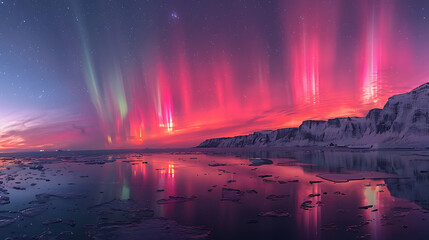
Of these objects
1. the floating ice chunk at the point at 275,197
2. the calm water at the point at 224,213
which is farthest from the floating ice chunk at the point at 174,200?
the floating ice chunk at the point at 275,197

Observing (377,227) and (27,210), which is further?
(27,210)

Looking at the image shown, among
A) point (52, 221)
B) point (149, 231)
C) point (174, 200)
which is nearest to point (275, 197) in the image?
point (174, 200)

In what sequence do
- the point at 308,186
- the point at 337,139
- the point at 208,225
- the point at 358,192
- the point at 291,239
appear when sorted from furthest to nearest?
1. the point at 337,139
2. the point at 308,186
3. the point at 358,192
4. the point at 208,225
5. the point at 291,239

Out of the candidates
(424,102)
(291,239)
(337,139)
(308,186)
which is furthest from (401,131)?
(291,239)

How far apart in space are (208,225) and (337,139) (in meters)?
199

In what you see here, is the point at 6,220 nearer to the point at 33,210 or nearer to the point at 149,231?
the point at 33,210

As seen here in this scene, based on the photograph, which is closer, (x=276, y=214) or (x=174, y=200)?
(x=276, y=214)

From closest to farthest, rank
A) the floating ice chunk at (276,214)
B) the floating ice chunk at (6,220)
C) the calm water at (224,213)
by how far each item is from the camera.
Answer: the calm water at (224,213) → the floating ice chunk at (6,220) → the floating ice chunk at (276,214)

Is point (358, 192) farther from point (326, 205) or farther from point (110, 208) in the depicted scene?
point (110, 208)

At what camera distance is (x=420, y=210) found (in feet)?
32.6

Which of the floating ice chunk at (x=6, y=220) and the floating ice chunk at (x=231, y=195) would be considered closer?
the floating ice chunk at (x=6, y=220)

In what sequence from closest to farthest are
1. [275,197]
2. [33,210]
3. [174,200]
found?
[33,210] < [174,200] < [275,197]

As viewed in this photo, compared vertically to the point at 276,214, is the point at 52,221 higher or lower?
lower

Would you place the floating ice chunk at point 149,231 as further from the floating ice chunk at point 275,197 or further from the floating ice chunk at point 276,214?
the floating ice chunk at point 275,197
